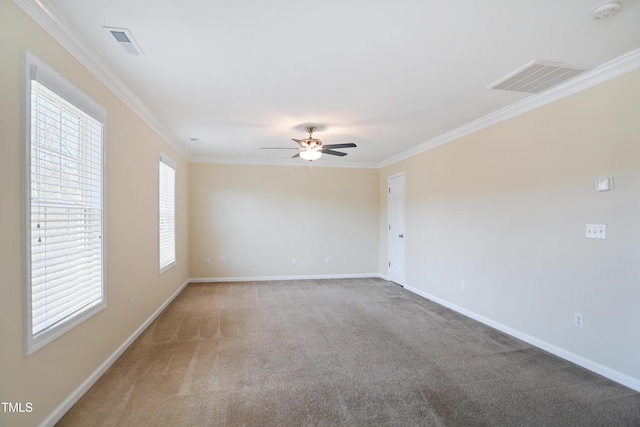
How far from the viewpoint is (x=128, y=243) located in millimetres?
3191

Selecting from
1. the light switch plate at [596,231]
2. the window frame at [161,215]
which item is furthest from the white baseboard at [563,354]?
the window frame at [161,215]

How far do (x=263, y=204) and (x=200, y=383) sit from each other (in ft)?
14.3

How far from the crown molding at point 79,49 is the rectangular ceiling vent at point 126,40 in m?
0.25

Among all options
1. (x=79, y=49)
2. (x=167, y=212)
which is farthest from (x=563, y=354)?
(x=167, y=212)

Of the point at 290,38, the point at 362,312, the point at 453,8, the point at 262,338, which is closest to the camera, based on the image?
the point at 453,8

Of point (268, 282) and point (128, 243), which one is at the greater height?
point (128, 243)

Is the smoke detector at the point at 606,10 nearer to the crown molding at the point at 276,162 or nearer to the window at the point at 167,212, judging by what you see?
the window at the point at 167,212

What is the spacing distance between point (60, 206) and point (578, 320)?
4309 mm

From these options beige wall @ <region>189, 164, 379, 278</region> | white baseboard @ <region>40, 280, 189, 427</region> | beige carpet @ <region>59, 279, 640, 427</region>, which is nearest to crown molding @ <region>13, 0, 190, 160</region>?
white baseboard @ <region>40, 280, 189, 427</region>

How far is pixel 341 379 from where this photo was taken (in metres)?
2.59

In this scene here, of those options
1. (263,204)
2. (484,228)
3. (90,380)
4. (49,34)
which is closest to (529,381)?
(484,228)

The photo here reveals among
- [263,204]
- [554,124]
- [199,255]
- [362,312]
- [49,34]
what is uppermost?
[49,34]

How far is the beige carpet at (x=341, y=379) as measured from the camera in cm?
212

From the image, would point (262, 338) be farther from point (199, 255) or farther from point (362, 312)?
point (199, 255)
